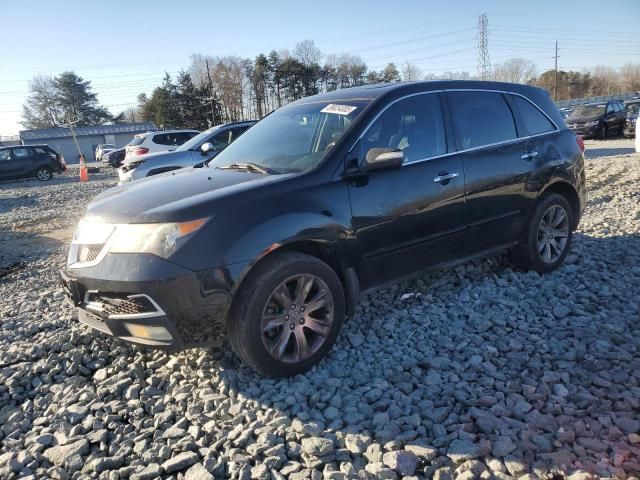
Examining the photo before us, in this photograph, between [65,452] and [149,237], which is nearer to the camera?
[65,452]

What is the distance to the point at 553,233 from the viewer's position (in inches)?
189

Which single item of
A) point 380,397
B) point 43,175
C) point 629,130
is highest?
point 43,175

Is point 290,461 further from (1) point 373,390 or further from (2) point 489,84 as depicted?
(2) point 489,84

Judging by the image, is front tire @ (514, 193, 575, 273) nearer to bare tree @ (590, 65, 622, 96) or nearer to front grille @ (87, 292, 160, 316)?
front grille @ (87, 292, 160, 316)

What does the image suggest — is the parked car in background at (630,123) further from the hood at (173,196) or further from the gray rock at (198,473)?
the gray rock at (198,473)

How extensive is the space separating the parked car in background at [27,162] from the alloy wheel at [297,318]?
23.7m

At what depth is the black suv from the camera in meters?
2.82

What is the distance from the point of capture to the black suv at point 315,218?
9.25 ft

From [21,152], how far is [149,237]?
23672mm

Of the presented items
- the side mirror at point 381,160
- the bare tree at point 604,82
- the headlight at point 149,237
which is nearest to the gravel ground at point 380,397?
the headlight at point 149,237

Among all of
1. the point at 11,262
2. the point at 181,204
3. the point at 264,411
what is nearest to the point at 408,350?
the point at 264,411

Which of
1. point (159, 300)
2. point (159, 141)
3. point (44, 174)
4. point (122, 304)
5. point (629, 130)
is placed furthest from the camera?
point (44, 174)

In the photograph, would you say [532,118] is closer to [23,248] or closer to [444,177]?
[444,177]

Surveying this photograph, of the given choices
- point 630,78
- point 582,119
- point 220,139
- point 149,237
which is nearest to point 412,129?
point 149,237
